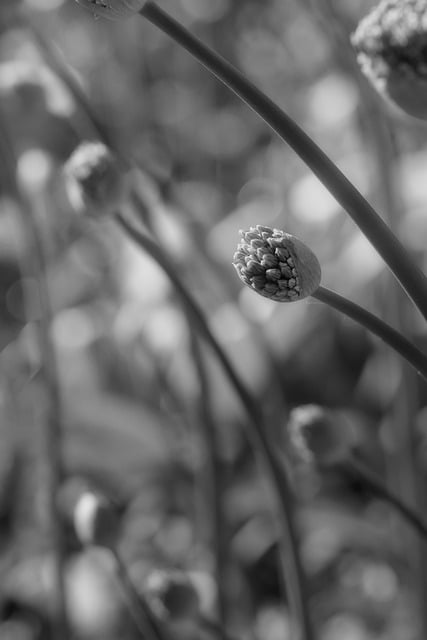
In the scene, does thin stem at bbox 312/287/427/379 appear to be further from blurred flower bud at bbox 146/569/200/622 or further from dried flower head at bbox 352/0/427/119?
blurred flower bud at bbox 146/569/200/622

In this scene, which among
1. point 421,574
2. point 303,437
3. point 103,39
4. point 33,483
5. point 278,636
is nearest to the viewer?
point 303,437

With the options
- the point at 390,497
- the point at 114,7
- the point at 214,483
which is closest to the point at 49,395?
the point at 214,483

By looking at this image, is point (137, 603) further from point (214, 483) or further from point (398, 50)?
point (398, 50)

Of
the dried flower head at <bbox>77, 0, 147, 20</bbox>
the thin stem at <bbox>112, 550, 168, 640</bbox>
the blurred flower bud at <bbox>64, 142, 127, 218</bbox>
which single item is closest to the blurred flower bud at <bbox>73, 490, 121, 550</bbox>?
the thin stem at <bbox>112, 550, 168, 640</bbox>

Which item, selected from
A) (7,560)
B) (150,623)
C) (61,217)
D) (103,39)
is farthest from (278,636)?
(103,39)

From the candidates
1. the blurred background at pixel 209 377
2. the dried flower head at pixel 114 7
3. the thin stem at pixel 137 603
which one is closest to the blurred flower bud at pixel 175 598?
the thin stem at pixel 137 603

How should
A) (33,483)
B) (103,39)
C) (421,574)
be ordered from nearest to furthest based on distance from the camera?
1. (421,574)
2. (33,483)
3. (103,39)

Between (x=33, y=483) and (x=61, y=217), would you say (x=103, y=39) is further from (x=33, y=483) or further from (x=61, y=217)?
(x=33, y=483)
